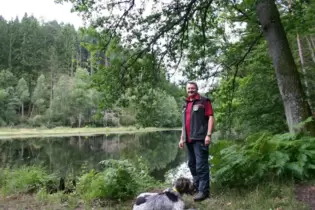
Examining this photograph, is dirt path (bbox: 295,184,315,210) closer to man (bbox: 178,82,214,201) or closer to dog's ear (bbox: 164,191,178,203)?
man (bbox: 178,82,214,201)

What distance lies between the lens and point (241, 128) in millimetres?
11289

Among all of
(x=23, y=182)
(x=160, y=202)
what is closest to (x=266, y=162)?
(x=160, y=202)

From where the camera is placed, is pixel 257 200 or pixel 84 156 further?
pixel 84 156

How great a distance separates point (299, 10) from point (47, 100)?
71252 mm

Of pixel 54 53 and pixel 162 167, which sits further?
pixel 54 53

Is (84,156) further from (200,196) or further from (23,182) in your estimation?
(200,196)

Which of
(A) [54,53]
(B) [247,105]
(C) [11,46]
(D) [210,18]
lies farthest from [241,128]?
(C) [11,46]

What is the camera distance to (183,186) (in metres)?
4.69

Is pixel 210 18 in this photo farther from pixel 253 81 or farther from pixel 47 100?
pixel 47 100

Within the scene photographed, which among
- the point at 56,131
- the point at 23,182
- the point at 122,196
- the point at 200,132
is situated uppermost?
the point at 200,132

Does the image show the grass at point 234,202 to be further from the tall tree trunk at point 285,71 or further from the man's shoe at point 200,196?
the tall tree trunk at point 285,71

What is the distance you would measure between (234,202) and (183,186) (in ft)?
2.57

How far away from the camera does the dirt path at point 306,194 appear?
13.5 feet

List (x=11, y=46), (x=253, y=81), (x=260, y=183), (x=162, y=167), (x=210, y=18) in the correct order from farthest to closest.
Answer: (x=11, y=46)
(x=162, y=167)
(x=253, y=81)
(x=210, y=18)
(x=260, y=183)
